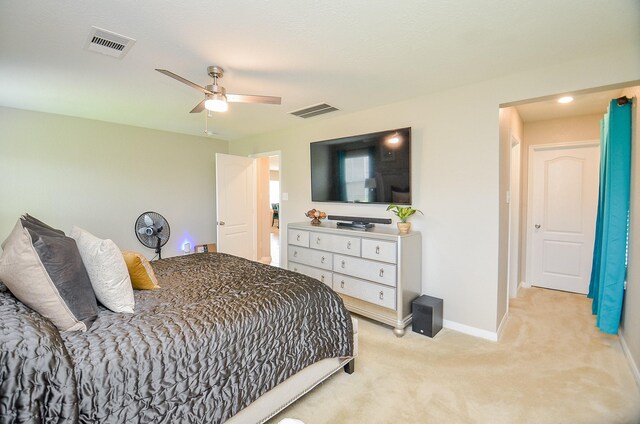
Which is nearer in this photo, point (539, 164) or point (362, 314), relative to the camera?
point (362, 314)

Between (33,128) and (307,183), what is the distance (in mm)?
3411

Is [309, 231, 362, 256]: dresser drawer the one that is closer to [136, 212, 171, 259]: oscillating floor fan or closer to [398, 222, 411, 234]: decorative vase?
[398, 222, 411, 234]: decorative vase

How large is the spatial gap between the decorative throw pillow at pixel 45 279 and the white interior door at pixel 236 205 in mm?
3070

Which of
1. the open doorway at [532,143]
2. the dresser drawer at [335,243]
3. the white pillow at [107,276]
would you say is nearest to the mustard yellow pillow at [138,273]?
the white pillow at [107,276]

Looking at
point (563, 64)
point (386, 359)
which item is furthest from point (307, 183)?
point (563, 64)

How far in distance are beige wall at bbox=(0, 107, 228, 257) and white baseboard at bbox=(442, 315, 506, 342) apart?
13.3 ft

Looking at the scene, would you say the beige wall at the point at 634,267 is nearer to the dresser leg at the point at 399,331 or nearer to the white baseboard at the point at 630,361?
the white baseboard at the point at 630,361

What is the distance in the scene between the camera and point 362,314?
10.1 ft

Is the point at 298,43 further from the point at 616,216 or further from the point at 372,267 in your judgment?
the point at 616,216

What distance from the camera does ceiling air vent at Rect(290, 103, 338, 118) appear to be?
3.42 meters

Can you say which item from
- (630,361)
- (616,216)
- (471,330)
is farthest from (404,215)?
(630,361)

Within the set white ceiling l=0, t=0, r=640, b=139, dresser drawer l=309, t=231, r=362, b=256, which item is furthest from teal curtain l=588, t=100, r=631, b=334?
dresser drawer l=309, t=231, r=362, b=256

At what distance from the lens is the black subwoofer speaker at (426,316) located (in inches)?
108

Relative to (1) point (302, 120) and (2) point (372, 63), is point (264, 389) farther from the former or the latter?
(1) point (302, 120)
